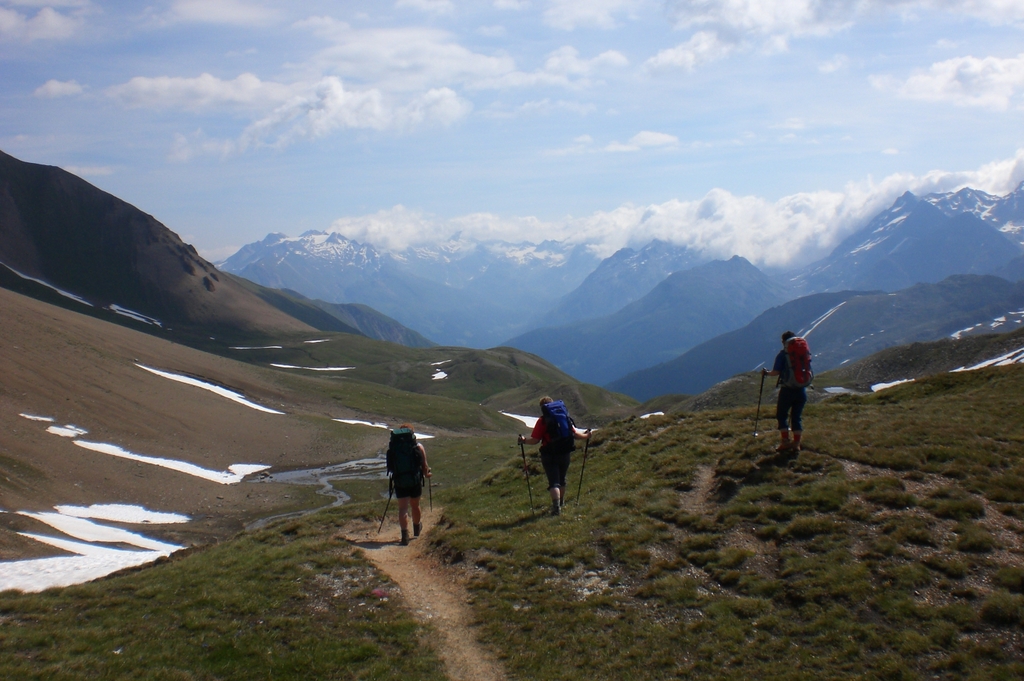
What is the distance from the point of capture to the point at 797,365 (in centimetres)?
1928

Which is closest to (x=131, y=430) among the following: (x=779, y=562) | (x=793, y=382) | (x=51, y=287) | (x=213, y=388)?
(x=213, y=388)

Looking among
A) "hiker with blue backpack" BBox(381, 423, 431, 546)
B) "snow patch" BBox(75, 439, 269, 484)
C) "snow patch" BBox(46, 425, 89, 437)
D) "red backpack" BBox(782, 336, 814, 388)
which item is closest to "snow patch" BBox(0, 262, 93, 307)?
"snow patch" BBox(46, 425, 89, 437)

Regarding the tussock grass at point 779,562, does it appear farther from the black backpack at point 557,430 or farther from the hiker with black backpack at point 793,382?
the black backpack at point 557,430

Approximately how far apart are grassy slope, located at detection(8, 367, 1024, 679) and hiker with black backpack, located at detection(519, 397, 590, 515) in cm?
92

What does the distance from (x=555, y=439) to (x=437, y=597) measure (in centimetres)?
602

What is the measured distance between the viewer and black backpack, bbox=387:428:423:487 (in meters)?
20.0

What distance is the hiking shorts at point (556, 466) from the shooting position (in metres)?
19.9

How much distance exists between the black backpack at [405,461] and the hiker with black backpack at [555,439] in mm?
3883

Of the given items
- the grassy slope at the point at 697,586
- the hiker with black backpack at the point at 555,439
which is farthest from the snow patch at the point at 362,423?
the hiker with black backpack at the point at 555,439

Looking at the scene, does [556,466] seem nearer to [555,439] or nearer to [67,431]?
[555,439]

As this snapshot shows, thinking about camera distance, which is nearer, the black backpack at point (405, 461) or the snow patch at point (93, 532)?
the black backpack at point (405, 461)

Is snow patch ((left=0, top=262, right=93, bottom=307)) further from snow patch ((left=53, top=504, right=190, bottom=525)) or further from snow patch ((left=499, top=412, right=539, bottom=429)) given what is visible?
snow patch ((left=53, top=504, right=190, bottom=525))

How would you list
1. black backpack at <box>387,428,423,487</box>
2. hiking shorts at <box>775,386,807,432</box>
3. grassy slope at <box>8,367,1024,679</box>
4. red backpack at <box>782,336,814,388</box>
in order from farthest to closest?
black backpack at <box>387,428,423,487</box> < hiking shorts at <box>775,386,807,432</box> < red backpack at <box>782,336,814,388</box> < grassy slope at <box>8,367,1024,679</box>

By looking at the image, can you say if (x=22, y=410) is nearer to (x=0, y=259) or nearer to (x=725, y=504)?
(x=725, y=504)
